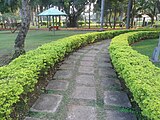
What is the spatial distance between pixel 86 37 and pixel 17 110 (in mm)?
7173

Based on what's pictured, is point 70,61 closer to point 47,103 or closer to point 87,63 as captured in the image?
point 87,63

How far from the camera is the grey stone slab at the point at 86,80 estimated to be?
4.56 metres

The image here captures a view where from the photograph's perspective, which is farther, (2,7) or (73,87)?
(2,7)

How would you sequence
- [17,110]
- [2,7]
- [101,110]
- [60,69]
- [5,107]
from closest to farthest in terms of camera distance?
1. [5,107]
2. [17,110]
3. [101,110]
4. [60,69]
5. [2,7]

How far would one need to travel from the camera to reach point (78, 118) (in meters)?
3.08

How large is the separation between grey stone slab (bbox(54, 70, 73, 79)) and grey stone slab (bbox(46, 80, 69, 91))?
0.95ft

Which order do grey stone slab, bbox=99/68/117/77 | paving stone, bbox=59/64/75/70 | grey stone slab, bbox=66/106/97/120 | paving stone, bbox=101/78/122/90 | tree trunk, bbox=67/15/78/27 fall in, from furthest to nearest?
tree trunk, bbox=67/15/78/27 < paving stone, bbox=59/64/75/70 < grey stone slab, bbox=99/68/117/77 < paving stone, bbox=101/78/122/90 < grey stone slab, bbox=66/106/97/120

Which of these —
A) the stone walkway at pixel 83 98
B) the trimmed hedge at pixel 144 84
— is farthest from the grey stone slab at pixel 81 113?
the trimmed hedge at pixel 144 84

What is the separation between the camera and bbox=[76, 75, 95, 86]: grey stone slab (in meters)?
4.56

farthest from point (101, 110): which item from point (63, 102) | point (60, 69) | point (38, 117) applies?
point (60, 69)

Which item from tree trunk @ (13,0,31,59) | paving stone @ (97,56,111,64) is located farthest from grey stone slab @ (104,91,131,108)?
tree trunk @ (13,0,31,59)

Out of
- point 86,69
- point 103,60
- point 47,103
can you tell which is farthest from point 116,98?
point 103,60

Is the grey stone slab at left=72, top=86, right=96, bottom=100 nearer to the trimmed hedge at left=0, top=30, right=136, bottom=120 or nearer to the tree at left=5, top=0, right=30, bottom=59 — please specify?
the trimmed hedge at left=0, top=30, right=136, bottom=120

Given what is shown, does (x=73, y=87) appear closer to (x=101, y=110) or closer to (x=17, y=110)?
(x=101, y=110)
